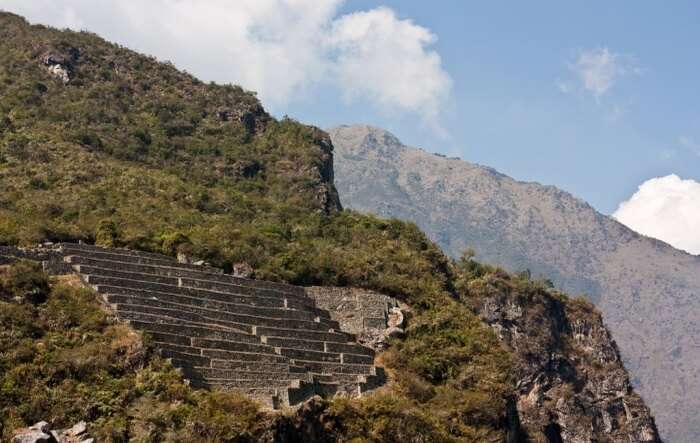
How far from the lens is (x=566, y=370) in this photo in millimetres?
76625

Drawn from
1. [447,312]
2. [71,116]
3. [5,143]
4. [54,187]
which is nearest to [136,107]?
[71,116]

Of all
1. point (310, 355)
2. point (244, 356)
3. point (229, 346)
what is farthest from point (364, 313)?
point (244, 356)

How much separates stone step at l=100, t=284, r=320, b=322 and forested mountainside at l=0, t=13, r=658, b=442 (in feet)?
9.84

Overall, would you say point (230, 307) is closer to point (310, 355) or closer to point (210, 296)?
point (210, 296)

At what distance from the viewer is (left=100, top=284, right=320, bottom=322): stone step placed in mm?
41062

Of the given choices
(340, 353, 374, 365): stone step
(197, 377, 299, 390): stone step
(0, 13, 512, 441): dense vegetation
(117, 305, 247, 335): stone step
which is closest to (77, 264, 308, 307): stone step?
(0, 13, 512, 441): dense vegetation

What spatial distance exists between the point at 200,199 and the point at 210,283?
18.9 m

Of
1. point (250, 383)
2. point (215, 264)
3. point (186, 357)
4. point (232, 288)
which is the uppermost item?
point (215, 264)

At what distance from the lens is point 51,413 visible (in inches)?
1270

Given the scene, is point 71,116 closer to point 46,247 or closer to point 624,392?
point 46,247

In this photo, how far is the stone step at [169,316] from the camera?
38188 millimetres

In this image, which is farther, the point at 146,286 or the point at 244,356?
the point at 146,286

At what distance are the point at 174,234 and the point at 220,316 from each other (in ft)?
31.5

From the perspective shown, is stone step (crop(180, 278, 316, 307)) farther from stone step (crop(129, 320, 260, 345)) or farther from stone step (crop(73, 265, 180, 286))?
stone step (crop(129, 320, 260, 345))
